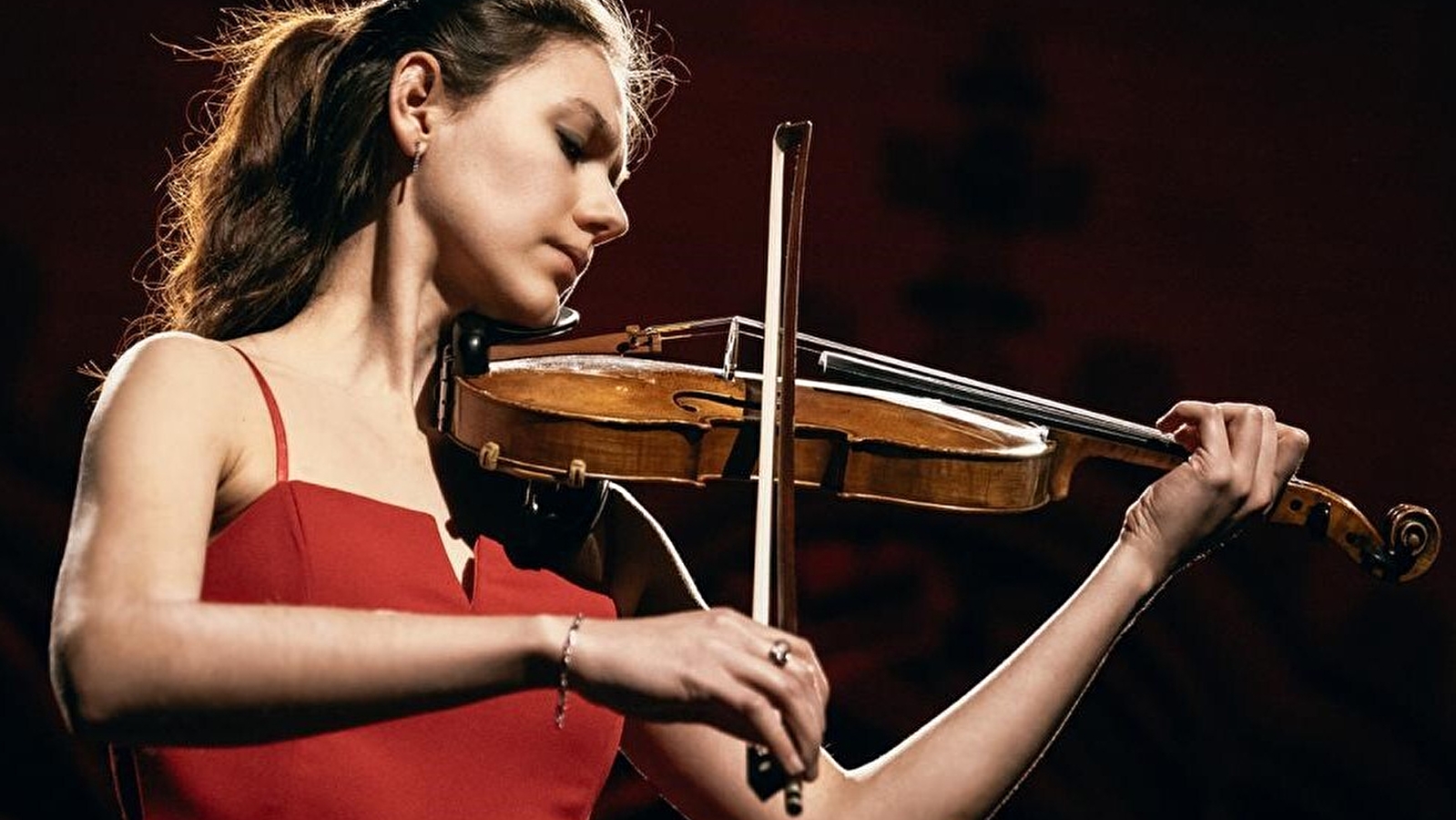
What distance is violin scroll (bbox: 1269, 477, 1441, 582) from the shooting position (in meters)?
1.32

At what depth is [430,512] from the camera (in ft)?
4.11

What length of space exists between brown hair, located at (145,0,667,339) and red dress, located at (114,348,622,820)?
0.21 meters

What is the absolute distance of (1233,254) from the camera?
7.62 ft

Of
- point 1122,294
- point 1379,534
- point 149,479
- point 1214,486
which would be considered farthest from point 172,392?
point 1122,294

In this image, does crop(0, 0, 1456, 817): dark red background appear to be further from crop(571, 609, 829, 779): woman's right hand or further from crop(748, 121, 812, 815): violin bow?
crop(571, 609, 829, 779): woman's right hand

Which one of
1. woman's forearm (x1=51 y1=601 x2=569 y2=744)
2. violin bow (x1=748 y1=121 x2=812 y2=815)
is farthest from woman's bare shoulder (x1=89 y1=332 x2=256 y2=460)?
violin bow (x1=748 y1=121 x2=812 y2=815)

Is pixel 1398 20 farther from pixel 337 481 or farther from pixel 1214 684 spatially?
pixel 337 481

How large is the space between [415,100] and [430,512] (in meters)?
0.34

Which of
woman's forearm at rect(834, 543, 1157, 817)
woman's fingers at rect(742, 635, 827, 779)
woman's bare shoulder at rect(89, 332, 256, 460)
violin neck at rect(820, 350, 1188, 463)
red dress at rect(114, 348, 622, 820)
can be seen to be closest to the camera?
woman's fingers at rect(742, 635, 827, 779)

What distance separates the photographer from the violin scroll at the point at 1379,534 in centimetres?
132

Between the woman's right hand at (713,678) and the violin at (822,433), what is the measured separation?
0.32m

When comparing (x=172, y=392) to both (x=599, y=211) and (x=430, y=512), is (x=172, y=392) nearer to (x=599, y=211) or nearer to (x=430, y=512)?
(x=430, y=512)

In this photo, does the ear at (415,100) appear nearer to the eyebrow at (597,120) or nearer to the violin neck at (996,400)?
the eyebrow at (597,120)

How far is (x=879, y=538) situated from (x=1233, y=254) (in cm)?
68
